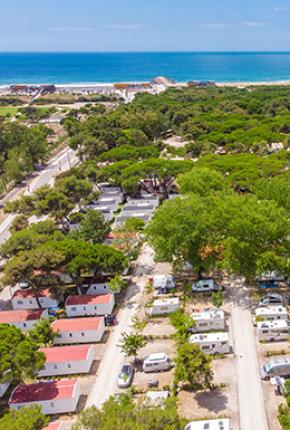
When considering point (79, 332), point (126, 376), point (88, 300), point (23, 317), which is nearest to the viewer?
point (126, 376)

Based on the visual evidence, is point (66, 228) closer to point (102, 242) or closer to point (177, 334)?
point (102, 242)

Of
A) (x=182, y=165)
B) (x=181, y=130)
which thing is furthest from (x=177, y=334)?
(x=181, y=130)

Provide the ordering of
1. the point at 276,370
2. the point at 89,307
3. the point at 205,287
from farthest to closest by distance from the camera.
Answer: the point at 205,287, the point at 89,307, the point at 276,370

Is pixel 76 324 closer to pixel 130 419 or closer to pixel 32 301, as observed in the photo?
pixel 32 301

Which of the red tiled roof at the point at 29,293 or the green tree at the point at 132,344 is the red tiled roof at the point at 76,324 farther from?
the red tiled roof at the point at 29,293

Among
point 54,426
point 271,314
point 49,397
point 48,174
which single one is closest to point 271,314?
point 271,314

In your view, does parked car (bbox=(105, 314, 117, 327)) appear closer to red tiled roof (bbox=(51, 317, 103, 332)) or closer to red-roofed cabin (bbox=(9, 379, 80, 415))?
red tiled roof (bbox=(51, 317, 103, 332))

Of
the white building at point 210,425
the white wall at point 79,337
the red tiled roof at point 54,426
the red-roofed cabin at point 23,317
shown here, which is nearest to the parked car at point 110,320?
the white wall at point 79,337
